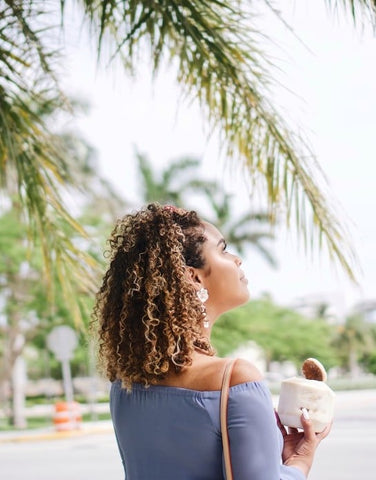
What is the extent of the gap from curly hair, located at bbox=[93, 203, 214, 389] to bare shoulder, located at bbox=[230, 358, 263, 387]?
125mm

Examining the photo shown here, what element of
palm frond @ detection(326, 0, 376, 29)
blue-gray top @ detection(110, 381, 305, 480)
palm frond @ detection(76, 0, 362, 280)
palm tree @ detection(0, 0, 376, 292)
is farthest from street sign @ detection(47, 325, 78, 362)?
blue-gray top @ detection(110, 381, 305, 480)

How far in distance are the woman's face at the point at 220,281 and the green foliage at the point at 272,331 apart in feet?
74.8

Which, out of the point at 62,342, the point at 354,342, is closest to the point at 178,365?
the point at 62,342

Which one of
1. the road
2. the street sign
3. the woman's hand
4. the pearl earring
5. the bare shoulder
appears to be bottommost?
the road

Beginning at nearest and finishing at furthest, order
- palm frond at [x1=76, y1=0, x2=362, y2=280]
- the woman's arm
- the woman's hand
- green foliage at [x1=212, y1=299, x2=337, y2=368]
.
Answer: the woman's arm
the woman's hand
palm frond at [x1=76, y1=0, x2=362, y2=280]
green foliage at [x1=212, y1=299, x2=337, y2=368]

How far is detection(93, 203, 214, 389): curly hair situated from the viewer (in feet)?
5.44

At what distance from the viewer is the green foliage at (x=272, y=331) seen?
88.9 ft

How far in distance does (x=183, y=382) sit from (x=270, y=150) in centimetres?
241

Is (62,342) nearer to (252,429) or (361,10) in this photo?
(361,10)

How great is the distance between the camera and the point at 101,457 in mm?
13289

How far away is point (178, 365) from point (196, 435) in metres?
0.14

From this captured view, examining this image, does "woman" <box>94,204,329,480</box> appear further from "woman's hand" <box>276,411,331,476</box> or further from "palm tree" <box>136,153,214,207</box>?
"palm tree" <box>136,153,214,207</box>

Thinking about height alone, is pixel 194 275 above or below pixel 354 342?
below

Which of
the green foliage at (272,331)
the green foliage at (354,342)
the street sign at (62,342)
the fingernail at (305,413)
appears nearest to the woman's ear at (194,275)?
the fingernail at (305,413)
